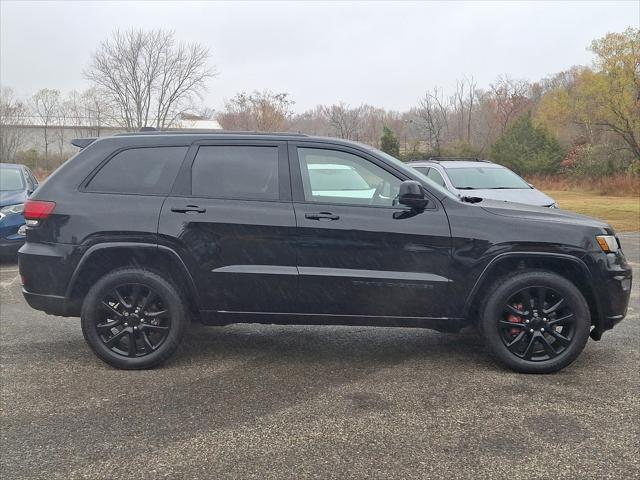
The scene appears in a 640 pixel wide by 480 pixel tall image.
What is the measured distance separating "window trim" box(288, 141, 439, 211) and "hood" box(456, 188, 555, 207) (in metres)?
4.89

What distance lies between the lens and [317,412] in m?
3.49

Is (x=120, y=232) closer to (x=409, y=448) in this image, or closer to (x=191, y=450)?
(x=191, y=450)

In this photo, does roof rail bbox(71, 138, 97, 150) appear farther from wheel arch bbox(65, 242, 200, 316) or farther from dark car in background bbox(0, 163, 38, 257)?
dark car in background bbox(0, 163, 38, 257)

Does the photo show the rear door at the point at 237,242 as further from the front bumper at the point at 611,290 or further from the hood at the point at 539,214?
the front bumper at the point at 611,290

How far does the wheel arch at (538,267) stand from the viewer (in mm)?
4066

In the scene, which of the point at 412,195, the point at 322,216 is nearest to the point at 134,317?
the point at 322,216

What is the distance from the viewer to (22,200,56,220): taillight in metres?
4.16

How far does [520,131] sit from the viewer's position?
39625mm

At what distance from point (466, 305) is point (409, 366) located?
0.68 m

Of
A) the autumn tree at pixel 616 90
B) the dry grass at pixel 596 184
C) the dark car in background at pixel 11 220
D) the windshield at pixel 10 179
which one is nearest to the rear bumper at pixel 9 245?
the dark car in background at pixel 11 220

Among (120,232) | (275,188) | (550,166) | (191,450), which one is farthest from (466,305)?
(550,166)

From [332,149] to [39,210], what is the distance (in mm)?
2269

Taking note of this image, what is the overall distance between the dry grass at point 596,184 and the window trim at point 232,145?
97.2ft

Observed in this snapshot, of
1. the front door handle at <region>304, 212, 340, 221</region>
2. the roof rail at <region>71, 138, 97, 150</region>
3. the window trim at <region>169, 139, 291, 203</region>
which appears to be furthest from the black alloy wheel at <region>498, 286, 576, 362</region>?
the roof rail at <region>71, 138, 97, 150</region>
